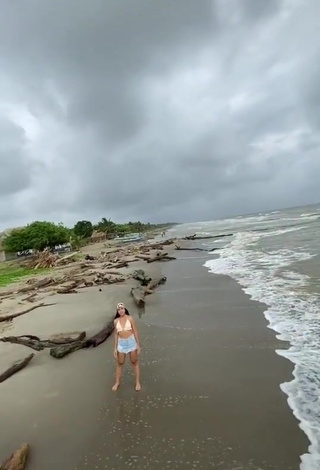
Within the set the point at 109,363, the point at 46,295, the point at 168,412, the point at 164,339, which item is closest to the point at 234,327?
the point at 164,339

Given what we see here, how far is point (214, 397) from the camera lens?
6348 mm

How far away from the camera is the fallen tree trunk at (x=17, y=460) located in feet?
15.5

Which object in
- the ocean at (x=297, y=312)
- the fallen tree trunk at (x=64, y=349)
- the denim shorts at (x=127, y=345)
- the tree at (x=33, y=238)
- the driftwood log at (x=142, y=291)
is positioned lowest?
the ocean at (x=297, y=312)

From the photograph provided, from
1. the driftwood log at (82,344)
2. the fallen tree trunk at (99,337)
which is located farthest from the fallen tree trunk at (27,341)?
the fallen tree trunk at (99,337)

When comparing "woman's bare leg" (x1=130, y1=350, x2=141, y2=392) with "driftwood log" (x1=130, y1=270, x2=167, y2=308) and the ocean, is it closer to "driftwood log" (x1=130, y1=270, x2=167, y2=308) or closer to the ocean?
the ocean

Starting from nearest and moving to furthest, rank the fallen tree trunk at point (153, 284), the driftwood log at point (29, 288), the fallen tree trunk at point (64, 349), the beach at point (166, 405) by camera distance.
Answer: the beach at point (166, 405) → the fallen tree trunk at point (64, 349) → the fallen tree trunk at point (153, 284) → the driftwood log at point (29, 288)

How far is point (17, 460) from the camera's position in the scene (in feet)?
15.8

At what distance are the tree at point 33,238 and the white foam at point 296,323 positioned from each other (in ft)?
151

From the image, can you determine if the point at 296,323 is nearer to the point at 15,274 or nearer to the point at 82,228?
the point at 15,274

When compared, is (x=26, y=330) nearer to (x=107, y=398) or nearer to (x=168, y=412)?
(x=107, y=398)

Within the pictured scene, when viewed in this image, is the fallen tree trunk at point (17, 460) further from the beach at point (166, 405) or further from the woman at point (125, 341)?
the woman at point (125, 341)

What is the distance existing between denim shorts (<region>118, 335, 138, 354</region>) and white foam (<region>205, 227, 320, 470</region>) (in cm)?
316

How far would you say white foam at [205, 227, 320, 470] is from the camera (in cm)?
562

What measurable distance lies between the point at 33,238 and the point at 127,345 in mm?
58947
